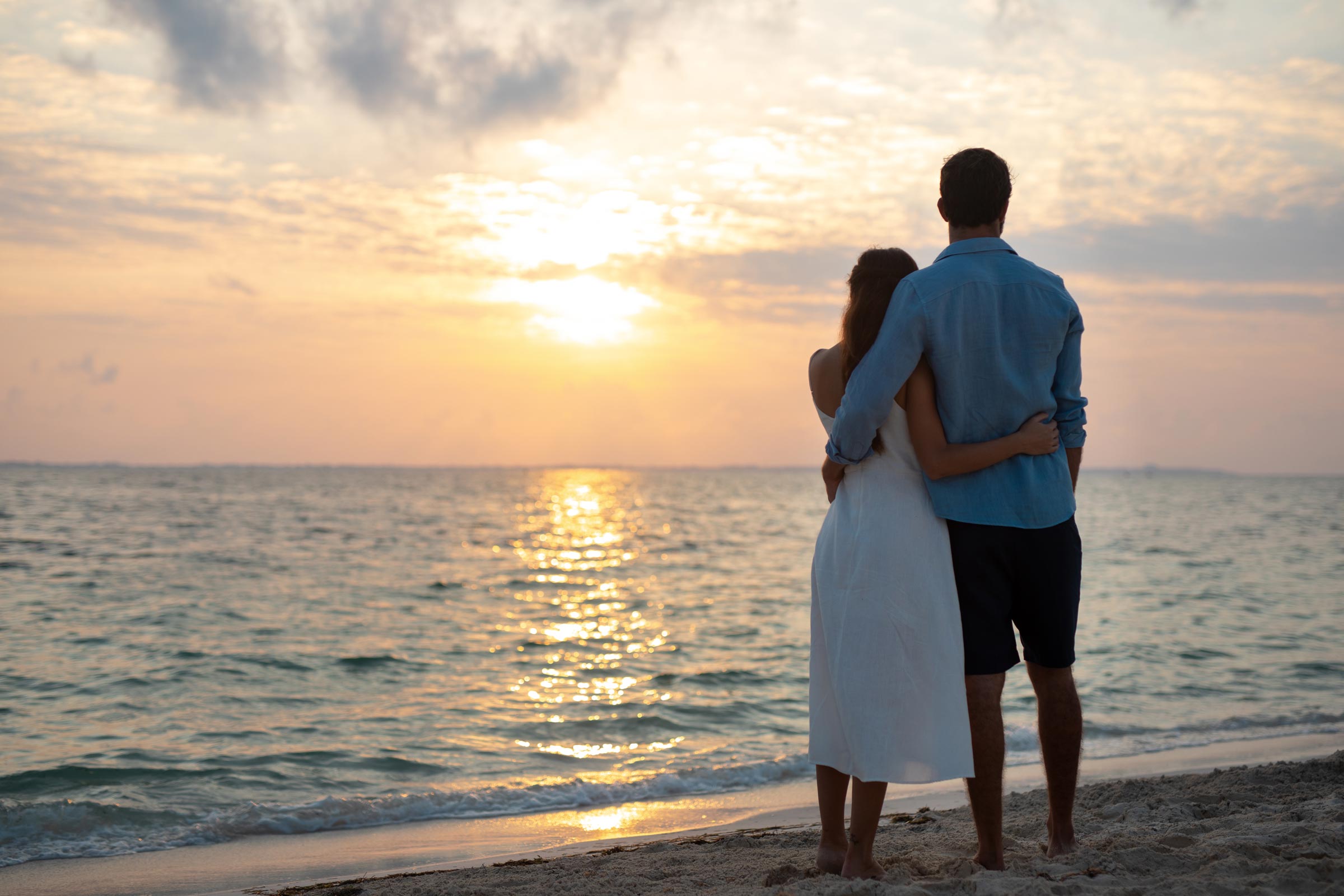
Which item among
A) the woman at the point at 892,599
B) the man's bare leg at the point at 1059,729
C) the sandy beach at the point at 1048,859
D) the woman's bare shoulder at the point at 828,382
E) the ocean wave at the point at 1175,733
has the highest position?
the woman's bare shoulder at the point at 828,382

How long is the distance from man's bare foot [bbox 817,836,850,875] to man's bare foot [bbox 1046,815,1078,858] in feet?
2.27

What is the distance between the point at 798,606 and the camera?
46.5 feet

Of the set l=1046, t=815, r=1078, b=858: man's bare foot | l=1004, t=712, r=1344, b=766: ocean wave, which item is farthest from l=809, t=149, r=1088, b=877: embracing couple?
l=1004, t=712, r=1344, b=766: ocean wave

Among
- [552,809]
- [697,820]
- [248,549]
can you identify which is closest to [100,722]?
[552,809]

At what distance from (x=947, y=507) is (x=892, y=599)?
306 mm

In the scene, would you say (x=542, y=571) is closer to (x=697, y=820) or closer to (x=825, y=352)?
(x=697, y=820)

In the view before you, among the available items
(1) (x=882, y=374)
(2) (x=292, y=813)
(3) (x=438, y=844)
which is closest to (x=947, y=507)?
(1) (x=882, y=374)

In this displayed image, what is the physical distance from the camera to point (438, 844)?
4820 millimetres

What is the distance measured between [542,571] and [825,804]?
54.8ft

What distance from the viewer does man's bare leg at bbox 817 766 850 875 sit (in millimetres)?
2836

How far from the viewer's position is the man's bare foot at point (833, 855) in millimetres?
2926

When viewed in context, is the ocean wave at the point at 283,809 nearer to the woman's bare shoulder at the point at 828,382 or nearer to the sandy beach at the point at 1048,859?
the sandy beach at the point at 1048,859

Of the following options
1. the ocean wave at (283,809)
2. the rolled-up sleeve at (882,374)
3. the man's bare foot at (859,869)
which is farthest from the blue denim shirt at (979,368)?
the ocean wave at (283,809)

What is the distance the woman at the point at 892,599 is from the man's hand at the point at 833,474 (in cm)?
4
